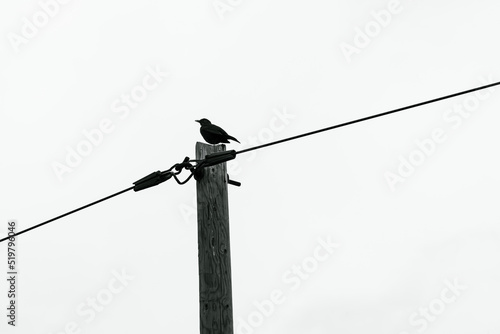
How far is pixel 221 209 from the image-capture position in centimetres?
629

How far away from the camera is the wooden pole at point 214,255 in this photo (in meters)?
6.07

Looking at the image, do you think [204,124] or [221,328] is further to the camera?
[204,124]

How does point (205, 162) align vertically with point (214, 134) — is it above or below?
below

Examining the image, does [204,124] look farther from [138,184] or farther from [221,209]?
[221,209]

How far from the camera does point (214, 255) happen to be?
6176 millimetres

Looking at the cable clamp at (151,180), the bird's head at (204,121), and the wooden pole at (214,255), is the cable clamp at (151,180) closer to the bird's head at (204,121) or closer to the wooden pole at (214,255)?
the wooden pole at (214,255)

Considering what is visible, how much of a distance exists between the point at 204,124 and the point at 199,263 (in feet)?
7.92

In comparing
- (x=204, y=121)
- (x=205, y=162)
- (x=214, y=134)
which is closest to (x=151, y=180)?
(x=205, y=162)

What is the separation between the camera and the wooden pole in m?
6.07

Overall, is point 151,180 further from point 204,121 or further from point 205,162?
point 204,121

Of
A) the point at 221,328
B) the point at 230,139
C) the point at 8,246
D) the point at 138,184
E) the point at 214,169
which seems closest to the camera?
the point at 221,328

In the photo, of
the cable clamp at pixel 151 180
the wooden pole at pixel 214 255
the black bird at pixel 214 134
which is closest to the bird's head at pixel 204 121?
the black bird at pixel 214 134

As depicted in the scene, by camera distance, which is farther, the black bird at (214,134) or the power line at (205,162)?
the black bird at (214,134)

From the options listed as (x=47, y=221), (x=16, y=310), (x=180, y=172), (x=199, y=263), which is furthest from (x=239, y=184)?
(x=16, y=310)
